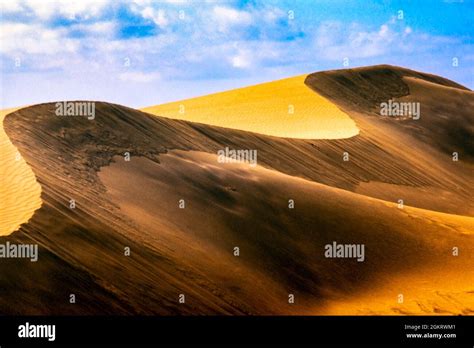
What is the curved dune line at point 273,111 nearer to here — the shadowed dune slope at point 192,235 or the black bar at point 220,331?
the shadowed dune slope at point 192,235

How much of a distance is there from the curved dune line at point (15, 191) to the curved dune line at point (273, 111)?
57.3ft

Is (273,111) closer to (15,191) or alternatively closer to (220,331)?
(15,191)

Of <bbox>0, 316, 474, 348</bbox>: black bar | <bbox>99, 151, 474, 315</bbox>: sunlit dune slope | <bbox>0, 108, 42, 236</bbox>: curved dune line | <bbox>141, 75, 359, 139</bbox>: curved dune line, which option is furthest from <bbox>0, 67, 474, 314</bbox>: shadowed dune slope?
<bbox>141, 75, 359, 139</bbox>: curved dune line

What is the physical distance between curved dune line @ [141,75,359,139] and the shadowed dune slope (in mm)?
12035

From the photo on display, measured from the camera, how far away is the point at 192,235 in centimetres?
1667

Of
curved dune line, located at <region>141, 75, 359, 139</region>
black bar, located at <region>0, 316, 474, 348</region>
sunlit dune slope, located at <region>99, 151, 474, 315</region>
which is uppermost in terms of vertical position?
curved dune line, located at <region>141, 75, 359, 139</region>

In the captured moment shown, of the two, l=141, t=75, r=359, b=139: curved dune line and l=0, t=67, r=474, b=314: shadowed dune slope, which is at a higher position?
l=141, t=75, r=359, b=139: curved dune line

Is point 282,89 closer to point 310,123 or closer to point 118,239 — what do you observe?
point 310,123

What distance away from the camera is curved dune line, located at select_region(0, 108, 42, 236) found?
13156 millimetres

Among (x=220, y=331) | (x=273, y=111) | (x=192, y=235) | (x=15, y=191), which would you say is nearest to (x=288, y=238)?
(x=192, y=235)

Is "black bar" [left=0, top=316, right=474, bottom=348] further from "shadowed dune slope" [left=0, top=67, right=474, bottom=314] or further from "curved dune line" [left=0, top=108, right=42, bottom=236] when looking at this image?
"curved dune line" [left=0, top=108, right=42, bottom=236]

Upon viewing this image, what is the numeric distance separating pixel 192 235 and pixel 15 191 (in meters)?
3.76

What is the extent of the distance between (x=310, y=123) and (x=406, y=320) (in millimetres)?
28740

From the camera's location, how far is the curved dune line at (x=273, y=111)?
37.3 meters
